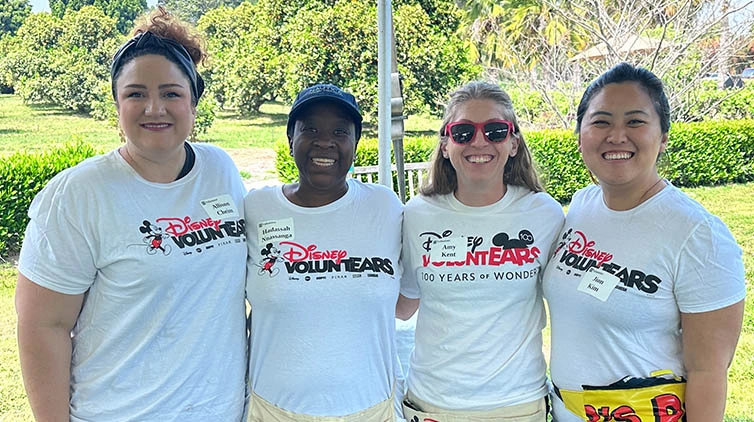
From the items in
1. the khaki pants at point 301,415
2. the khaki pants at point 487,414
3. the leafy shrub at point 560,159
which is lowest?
the leafy shrub at point 560,159

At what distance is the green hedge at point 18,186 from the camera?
6.20m

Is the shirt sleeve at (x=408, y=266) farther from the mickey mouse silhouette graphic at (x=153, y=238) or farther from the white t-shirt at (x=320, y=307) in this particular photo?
the mickey mouse silhouette graphic at (x=153, y=238)

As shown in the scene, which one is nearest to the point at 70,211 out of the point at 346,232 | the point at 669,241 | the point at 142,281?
the point at 142,281

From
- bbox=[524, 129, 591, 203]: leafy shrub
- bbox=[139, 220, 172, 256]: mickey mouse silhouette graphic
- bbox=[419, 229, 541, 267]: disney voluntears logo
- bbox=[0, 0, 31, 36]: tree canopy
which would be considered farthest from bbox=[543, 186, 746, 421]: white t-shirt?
bbox=[0, 0, 31, 36]: tree canopy

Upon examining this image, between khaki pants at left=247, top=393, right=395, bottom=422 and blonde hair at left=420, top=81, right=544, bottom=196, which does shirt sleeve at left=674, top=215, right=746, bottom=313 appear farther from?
khaki pants at left=247, top=393, right=395, bottom=422

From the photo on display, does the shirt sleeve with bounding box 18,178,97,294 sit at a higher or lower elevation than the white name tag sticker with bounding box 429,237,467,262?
higher

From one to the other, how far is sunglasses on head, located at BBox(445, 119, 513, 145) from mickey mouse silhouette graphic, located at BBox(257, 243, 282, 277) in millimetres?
685

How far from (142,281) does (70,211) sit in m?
0.25

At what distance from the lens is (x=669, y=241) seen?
1560mm

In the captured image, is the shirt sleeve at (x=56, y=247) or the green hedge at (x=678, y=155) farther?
the green hedge at (x=678, y=155)

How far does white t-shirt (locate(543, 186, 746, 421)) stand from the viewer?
151 cm

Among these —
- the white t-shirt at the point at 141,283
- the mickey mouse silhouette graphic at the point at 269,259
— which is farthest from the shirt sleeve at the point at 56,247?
the mickey mouse silhouette graphic at the point at 269,259

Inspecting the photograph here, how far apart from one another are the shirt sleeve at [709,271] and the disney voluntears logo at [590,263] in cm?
7

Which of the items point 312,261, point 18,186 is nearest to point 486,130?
point 312,261
